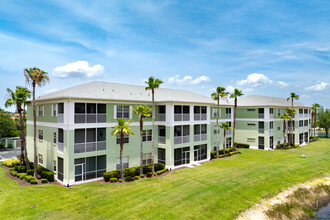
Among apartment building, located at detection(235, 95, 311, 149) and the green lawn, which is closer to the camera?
the green lawn

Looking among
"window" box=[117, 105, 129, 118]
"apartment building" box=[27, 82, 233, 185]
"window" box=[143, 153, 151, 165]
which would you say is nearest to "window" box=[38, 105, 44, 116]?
"apartment building" box=[27, 82, 233, 185]

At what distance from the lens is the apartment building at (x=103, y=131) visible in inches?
829

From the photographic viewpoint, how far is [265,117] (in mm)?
41594

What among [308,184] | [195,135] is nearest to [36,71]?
[195,135]

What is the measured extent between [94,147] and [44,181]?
5974mm

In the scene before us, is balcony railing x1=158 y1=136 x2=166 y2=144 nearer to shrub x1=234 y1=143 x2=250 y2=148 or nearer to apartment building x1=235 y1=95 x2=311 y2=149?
shrub x1=234 y1=143 x2=250 y2=148

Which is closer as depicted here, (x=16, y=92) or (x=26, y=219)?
(x=26, y=219)

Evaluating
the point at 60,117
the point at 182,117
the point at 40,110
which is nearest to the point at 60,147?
the point at 60,117

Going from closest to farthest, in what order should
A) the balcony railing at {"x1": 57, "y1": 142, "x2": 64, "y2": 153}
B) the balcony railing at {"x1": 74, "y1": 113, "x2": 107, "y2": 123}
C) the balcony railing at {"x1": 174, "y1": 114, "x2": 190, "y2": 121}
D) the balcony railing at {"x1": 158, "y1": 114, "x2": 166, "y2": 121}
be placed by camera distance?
the balcony railing at {"x1": 74, "y1": 113, "x2": 107, "y2": 123} < the balcony railing at {"x1": 57, "y1": 142, "x2": 64, "y2": 153} < the balcony railing at {"x1": 158, "y1": 114, "x2": 166, "y2": 121} < the balcony railing at {"x1": 174, "y1": 114, "x2": 190, "y2": 121}

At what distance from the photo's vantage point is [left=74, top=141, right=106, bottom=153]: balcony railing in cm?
2117

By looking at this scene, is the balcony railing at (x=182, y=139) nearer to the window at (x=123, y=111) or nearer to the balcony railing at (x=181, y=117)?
the balcony railing at (x=181, y=117)

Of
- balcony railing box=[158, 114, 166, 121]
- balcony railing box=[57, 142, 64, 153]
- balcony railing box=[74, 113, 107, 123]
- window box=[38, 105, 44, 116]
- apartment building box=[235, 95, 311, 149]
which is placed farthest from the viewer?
apartment building box=[235, 95, 311, 149]

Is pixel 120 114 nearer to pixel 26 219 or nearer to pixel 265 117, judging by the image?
pixel 26 219

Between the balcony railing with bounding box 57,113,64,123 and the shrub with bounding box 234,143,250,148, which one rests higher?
the balcony railing with bounding box 57,113,64,123
